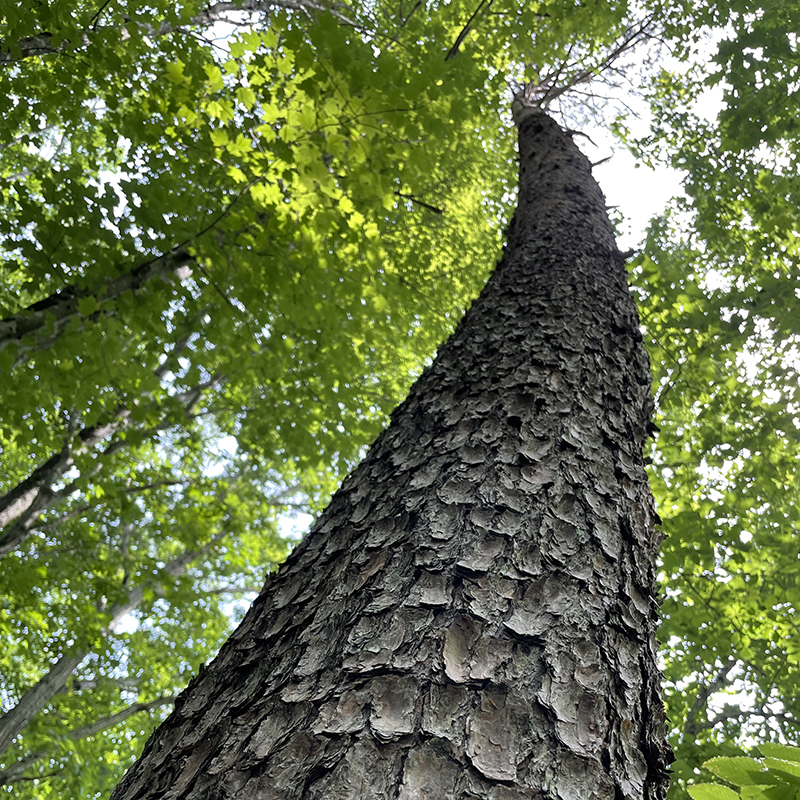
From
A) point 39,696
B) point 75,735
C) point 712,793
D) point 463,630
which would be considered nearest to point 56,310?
point 463,630

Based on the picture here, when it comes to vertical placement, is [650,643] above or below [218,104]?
below

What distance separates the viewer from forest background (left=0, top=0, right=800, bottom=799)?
2.86 m

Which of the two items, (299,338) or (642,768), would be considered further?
(299,338)

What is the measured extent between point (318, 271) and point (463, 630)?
2814mm

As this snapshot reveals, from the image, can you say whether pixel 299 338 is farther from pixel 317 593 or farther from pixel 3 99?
pixel 317 593

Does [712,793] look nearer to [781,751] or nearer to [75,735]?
[781,751]

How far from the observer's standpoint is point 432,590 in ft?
3.30

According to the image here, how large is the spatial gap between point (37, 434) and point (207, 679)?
140 inches

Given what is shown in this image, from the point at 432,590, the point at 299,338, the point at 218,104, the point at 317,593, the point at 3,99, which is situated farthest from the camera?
the point at 299,338

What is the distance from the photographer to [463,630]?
929 millimetres

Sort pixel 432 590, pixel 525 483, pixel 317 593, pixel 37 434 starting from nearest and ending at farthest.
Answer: pixel 432 590, pixel 317 593, pixel 525 483, pixel 37 434

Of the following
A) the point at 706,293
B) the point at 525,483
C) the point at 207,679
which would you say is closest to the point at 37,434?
the point at 207,679

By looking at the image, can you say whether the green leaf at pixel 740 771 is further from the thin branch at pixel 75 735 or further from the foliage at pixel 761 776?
the thin branch at pixel 75 735

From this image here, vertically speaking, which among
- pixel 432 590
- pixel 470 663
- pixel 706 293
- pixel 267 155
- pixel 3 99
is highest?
pixel 706 293
